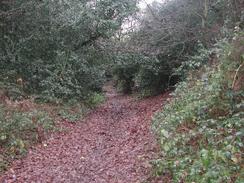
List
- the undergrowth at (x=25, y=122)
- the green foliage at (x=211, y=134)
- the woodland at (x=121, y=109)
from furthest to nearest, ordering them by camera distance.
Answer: the undergrowth at (x=25, y=122) < the woodland at (x=121, y=109) < the green foliage at (x=211, y=134)

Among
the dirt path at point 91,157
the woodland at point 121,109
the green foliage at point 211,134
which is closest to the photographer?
the green foliage at point 211,134

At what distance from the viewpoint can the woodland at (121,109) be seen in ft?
24.2

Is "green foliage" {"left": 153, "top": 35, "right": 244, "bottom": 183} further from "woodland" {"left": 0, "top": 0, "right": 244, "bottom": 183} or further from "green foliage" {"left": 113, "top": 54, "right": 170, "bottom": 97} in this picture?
"green foliage" {"left": 113, "top": 54, "right": 170, "bottom": 97}

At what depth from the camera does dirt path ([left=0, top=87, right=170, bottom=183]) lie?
26.1ft

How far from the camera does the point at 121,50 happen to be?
64.7 feet

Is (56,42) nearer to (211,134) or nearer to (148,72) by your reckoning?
(148,72)

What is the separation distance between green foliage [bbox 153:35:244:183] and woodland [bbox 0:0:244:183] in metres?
0.02

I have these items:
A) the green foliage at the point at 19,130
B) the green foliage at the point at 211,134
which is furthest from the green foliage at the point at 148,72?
the green foliage at the point at 211,134

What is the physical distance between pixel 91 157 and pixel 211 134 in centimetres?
376

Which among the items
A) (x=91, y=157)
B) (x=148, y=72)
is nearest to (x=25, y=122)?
(x=91, y=157)

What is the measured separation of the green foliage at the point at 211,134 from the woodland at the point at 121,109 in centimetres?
2

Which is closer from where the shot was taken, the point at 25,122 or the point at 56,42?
the point at 25,122

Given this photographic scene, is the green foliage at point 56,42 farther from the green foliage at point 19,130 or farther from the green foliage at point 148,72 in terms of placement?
the green foliage at point 19,130

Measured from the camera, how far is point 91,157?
383 inches
